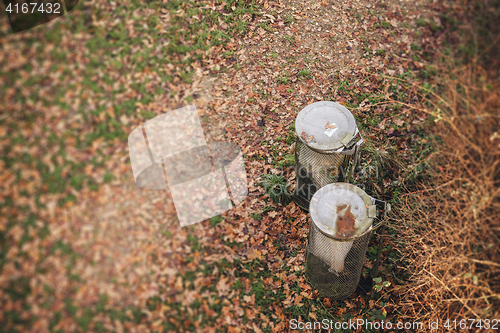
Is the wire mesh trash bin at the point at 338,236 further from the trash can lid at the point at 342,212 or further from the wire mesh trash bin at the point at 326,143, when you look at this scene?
the wire mesh trash bin at the point at 326,143

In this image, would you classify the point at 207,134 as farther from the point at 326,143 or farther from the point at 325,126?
the point at 326,143

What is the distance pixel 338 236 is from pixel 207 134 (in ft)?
11.6

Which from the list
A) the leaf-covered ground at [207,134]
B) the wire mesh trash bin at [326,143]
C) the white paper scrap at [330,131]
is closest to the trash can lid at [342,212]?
the wire mesh trash bin at [326,143]

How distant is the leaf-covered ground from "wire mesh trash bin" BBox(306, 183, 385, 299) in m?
0.39

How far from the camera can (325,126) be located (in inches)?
169

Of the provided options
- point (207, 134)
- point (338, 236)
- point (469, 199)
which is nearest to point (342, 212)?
point (338, 236)

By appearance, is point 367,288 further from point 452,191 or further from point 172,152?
point 172,152

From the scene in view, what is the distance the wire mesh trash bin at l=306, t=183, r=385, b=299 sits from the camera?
364cm

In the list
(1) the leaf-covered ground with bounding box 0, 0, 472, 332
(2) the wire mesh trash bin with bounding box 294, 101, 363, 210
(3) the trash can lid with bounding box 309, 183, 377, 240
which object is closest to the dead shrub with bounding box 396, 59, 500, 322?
(3) the trash can lid with bounding box 309, 183, 377, 240

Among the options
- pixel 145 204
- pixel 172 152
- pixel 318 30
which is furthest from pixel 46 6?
pixel 318 30

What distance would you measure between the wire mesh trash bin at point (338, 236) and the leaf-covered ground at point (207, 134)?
0.39 metres

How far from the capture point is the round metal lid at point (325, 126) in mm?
4176

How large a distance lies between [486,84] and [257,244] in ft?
11.9

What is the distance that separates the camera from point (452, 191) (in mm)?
3150
